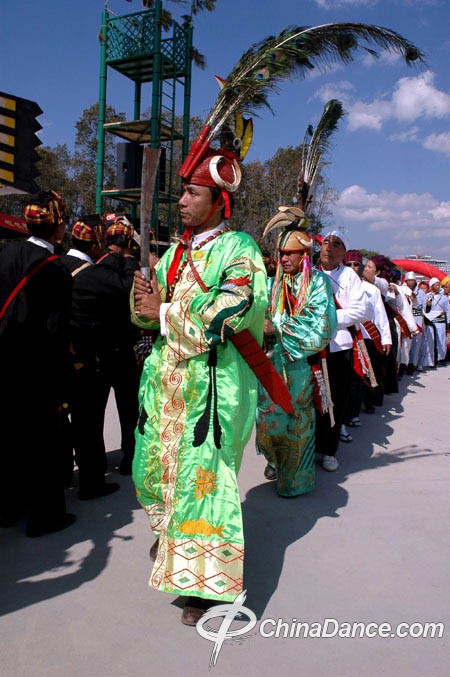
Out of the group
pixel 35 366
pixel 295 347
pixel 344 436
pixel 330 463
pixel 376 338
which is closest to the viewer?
pixel 35 366

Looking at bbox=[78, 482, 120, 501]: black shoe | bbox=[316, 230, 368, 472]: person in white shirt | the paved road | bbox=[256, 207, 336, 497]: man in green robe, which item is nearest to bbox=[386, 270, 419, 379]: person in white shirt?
bbox=[316, 230, 368, 472]: person in white shirt

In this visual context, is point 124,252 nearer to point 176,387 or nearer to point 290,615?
point 176,387

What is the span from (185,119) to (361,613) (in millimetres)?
13446

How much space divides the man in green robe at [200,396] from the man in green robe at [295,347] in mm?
1053

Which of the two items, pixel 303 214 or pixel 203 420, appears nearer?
pixel 203 420

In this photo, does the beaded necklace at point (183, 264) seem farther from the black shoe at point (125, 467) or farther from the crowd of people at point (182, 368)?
the black shoe at point (125, 467)

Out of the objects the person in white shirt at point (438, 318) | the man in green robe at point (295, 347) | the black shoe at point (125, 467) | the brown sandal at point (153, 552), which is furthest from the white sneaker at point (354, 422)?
the person in white shirt at point (438, 318)

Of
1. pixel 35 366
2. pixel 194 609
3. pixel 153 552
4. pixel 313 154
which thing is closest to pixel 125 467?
pixel 153 552

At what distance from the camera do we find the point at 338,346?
4328mm

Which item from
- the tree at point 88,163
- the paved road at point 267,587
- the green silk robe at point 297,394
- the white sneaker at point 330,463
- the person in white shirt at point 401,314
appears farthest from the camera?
the tree at point 88,163

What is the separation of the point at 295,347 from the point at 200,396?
1310 mm

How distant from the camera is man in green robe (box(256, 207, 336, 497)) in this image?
3508 millimetres

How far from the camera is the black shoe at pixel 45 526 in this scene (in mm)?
3023

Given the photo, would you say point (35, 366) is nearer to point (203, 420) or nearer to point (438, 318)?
point (203, 420)
